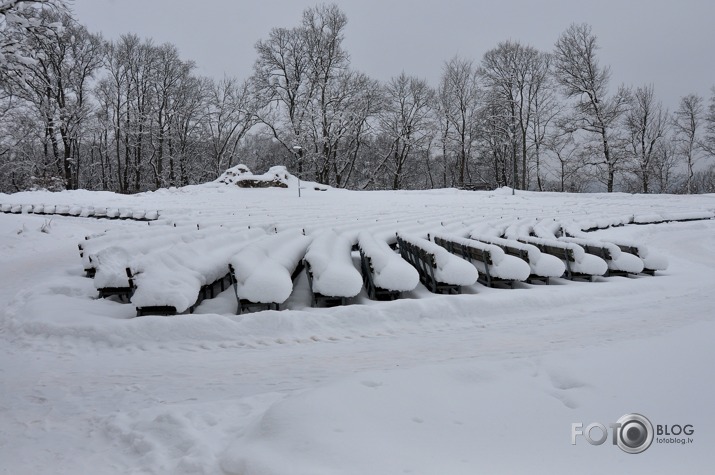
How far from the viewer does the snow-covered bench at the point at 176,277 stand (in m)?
5.47

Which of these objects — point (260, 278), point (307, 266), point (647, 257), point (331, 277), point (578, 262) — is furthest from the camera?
point (647, 257)

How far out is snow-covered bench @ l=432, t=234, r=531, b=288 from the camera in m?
7.57

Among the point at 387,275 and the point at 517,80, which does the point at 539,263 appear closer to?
the point at 387,275

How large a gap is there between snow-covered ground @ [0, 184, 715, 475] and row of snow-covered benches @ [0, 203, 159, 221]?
33.5 ft

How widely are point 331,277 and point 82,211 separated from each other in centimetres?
1685

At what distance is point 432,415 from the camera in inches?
116

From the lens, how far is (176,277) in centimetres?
582

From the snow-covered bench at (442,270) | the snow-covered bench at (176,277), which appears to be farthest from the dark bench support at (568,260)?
the snow-covered bench at (176,277)

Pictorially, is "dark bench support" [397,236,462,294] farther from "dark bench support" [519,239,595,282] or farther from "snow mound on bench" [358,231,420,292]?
"dark bench support" [519,239,595,282]

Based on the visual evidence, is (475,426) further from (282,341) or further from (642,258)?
(642,258)

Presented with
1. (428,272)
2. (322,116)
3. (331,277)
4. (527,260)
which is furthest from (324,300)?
(322,116)

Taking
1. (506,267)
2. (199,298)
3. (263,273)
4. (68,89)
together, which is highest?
(68,89)

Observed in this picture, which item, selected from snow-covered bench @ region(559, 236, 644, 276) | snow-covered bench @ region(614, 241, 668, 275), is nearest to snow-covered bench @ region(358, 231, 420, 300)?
snow-covered bench @ region(559, 236, 644, 276)

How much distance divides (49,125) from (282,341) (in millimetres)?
32635
